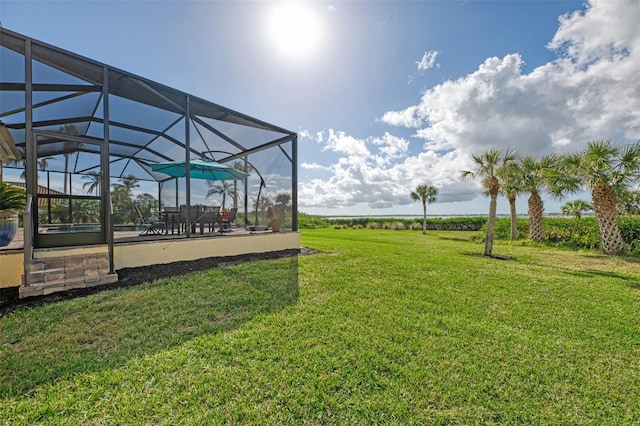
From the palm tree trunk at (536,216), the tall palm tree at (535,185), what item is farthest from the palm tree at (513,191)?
the palm tree trunk at (536,216)

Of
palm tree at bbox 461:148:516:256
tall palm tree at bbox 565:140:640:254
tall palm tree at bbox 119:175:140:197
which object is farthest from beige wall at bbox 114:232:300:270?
tall palm tree at bbox 565:140:640:254

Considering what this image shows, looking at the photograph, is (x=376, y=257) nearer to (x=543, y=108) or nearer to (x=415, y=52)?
(x=415, y=52)

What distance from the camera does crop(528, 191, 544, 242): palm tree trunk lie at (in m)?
14.2

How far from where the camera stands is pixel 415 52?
32.5 feet

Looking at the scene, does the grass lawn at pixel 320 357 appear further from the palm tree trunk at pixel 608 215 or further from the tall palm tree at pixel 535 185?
the tall palm tree at pixel 535 185

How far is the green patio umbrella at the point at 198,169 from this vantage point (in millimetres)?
7176

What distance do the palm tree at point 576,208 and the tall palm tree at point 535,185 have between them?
1.88m

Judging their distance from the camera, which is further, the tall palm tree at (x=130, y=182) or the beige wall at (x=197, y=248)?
the tall palm tree at (x=130, y=182)

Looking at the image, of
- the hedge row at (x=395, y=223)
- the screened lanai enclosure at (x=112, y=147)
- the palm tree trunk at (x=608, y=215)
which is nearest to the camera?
the screened lanai enclosure at (x=112, y=147)

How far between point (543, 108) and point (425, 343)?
14.0m

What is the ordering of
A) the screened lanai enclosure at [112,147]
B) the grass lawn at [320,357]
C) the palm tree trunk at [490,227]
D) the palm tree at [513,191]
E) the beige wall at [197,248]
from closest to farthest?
the grass lawn at [320,357], the screened lanai enclosure at [112,147], the beige wall at [197,248], the palm tree trunk at [490,227], the palm tree at [513,191]

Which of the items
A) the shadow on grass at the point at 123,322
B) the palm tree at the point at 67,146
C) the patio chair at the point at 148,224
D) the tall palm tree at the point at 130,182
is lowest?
the shadow on grass at the point at 123,322

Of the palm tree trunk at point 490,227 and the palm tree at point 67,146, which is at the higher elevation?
the palm tree at point 67,146

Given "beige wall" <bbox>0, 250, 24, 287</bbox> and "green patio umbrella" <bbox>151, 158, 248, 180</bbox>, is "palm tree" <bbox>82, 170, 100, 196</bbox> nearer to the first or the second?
"green patio umbrella" <bbox>151, 158, 248, 180</bbox>
